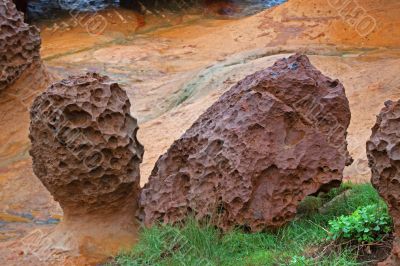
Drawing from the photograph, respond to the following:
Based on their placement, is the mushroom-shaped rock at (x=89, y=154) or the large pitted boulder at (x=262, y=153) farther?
the mushroom-shaped rock at (x=89, y=154)

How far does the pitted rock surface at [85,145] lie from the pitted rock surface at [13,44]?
3857mm

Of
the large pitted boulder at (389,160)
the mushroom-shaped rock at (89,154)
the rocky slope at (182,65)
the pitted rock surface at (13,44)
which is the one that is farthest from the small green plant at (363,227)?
the pitted rock surface at (13,44)

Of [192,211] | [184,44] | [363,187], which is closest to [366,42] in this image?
[184,44]

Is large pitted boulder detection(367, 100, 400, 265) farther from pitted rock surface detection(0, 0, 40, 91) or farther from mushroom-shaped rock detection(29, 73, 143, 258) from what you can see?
pitted rock surface detection(0, 0, 40, 91)

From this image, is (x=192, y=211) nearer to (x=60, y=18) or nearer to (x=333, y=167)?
(x=333, y=167)

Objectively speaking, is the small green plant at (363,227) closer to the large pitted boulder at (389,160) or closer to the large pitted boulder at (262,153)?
the large pitted boulder at (389,160)

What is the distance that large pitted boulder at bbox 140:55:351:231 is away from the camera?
437 centimetres

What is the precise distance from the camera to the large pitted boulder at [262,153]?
4.37 m

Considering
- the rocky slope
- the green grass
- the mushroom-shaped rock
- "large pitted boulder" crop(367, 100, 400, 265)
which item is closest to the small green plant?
the green grass

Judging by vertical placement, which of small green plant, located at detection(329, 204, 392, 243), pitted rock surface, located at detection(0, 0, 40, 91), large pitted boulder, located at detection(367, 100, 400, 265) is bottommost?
pitted rock surface, located at detection(0, 0, 40, 91)

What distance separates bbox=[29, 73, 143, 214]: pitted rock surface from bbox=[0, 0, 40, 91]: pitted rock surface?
386cm

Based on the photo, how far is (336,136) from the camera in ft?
15.3

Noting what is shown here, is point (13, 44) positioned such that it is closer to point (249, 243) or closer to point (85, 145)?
point (85, 145)

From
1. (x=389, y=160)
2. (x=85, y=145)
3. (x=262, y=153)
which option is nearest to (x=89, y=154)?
(x=85, y=145)
